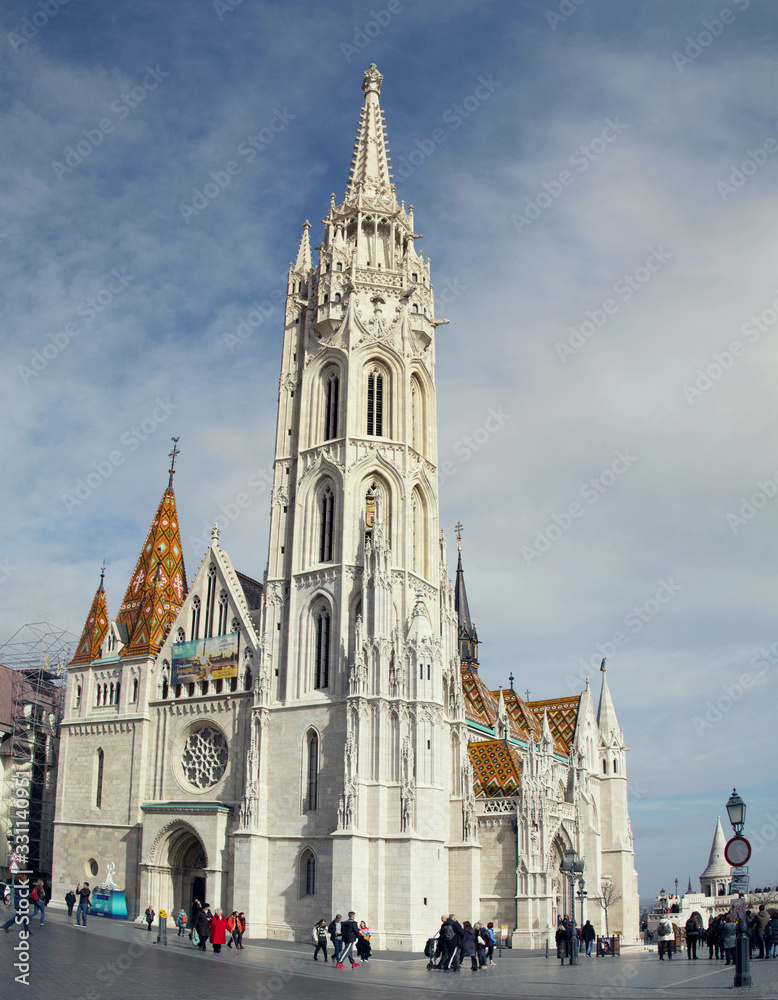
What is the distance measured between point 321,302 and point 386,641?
16.9m

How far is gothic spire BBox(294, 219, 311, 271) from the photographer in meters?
48.1

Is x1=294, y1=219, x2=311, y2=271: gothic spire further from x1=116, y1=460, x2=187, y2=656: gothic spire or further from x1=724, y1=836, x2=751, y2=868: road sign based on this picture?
x1=724, y1=836, x2=751, y2=868: road sign

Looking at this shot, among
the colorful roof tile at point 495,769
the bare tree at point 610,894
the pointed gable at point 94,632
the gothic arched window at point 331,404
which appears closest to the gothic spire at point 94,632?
the pointed gable at point 94,632

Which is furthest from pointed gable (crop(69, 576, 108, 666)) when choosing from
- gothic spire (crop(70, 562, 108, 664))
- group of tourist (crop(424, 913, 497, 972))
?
group of tourist (crop(424, 913, 497, 972))

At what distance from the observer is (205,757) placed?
4034cm

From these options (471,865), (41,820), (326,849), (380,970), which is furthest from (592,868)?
(41,820)

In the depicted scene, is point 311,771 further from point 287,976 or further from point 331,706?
point 287,976

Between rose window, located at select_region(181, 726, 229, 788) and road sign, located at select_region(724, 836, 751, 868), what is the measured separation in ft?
92.3

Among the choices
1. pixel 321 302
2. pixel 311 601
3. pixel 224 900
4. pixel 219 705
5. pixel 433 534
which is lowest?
pixel 224 900

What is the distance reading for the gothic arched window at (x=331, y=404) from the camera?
43219 mm

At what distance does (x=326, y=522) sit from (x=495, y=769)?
12.7m

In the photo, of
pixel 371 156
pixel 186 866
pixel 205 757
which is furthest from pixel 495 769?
pixel 371 156

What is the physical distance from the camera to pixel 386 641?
122 feet

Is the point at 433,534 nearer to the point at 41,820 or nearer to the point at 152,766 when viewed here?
the point at 152,766
